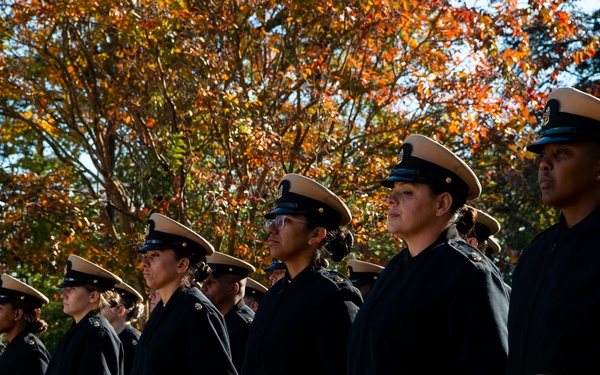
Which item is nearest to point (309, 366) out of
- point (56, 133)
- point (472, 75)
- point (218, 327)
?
point (218, 327)

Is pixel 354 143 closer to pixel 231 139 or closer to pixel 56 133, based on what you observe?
pixel 231 139

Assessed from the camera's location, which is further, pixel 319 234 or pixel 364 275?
pixel 364 275

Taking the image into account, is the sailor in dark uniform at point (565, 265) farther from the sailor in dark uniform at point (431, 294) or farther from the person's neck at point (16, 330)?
the person's neck at point (16, 330)

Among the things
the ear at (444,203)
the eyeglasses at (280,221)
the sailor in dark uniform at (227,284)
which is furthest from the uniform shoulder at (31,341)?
the ear at (444,203)

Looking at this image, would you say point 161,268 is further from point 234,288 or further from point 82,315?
point 234,288

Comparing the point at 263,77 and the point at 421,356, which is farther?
the point at 263,77

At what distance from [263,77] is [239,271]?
16.2 ft

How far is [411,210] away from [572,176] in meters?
1.08

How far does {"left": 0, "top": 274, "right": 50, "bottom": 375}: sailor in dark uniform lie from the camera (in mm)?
9914

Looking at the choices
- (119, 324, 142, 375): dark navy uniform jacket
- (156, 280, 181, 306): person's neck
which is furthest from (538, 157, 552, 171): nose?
(119, 324, 142, 375): dark navy uniform jacket

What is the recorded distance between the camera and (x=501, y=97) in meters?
14.0

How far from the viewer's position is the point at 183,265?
771 centimetres

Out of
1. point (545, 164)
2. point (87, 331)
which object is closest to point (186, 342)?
point (87, 331)

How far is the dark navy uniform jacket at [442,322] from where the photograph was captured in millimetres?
4668
